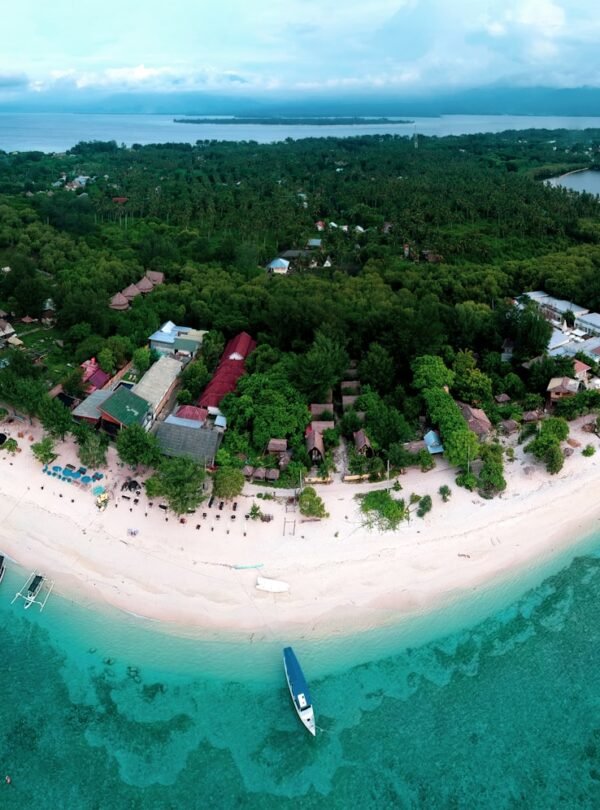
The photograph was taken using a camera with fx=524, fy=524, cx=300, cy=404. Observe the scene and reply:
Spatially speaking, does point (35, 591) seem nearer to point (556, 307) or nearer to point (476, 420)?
point (476, 420)

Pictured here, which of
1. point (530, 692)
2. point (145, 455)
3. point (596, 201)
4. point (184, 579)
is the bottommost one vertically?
point (530, 692)

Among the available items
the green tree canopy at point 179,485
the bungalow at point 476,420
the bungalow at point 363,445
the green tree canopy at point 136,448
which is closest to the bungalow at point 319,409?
the bungalow at point 363,445

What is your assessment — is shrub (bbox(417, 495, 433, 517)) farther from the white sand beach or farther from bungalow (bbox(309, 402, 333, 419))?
bungalow (bbox(309, 402, 333, 419))

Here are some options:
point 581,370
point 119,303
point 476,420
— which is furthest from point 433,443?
point 119,303

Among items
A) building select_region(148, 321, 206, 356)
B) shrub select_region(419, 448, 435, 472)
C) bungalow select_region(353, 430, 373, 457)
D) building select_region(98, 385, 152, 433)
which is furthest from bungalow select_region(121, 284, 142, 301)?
shrub select_region(419, 448, 435, 472)

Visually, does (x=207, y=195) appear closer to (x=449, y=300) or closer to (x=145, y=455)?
(x=449, y=300)

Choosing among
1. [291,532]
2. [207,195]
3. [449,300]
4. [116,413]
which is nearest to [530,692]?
[291,532]
